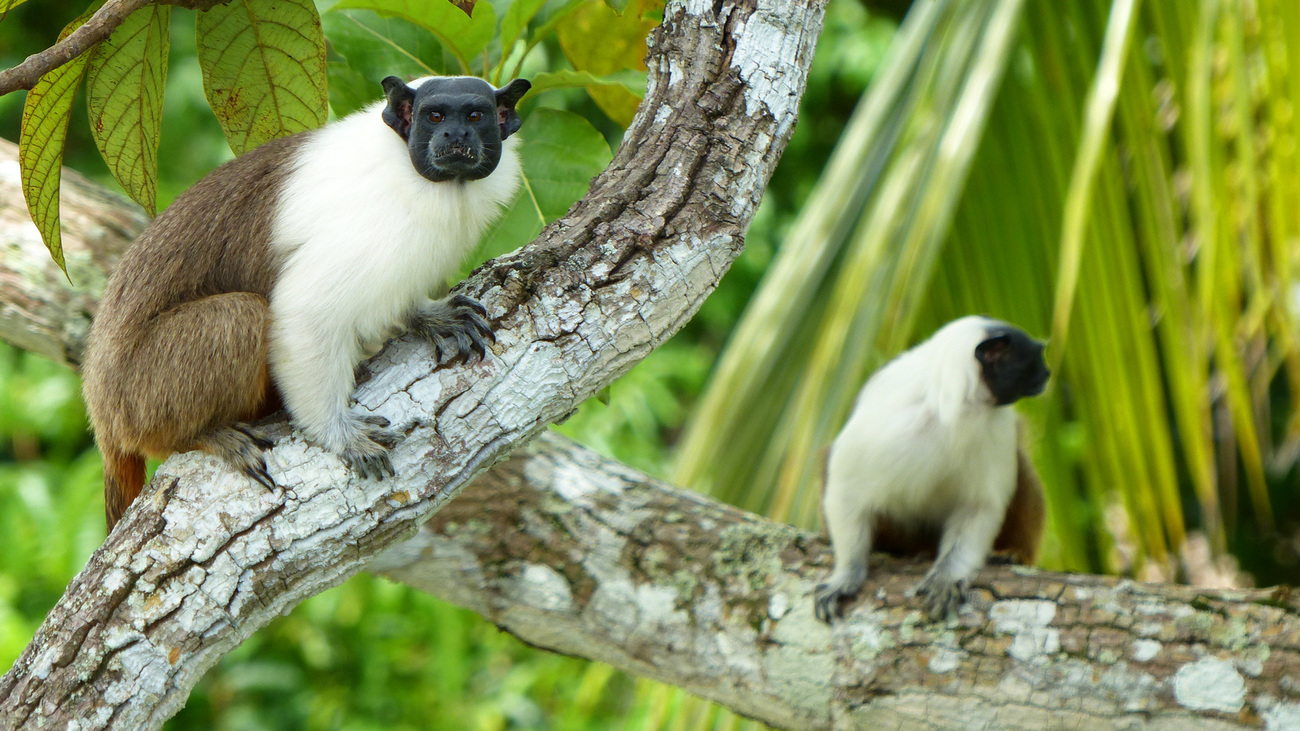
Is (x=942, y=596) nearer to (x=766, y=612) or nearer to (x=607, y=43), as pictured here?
(x=766, y=612)

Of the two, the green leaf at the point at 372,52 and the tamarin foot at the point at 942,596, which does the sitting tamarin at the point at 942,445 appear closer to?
the tamarin foot at the point at 942,596

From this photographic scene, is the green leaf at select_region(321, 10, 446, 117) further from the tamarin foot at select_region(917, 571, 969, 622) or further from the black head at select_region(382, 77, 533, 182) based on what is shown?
the tamarin foot at select_region(917, 571, 969, 622)

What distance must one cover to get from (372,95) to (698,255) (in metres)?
1.01

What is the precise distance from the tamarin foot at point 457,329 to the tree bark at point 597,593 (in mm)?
36

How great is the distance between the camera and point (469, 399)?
1.61 meters

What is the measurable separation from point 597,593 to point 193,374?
3.32 feet

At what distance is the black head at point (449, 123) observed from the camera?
73.4 inches

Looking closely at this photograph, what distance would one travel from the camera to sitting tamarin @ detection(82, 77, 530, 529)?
178 cm

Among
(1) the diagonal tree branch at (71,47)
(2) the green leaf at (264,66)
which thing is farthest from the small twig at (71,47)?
(2) the green leaf at (264,66)

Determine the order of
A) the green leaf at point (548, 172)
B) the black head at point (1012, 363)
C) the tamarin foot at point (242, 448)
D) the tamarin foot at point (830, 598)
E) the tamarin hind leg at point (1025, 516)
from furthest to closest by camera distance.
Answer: the tamarin hind leg at point (1025, 516)
the black head at point (1012, 363)
the tamarin foot at point (830, 598)
the green leaf at point (548, 172)
the tamarin foot at point (242, 448)

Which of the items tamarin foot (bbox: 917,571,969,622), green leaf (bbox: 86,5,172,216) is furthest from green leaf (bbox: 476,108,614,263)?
tamarin foot (bbox: 917,571,969,622)

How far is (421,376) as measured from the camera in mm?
1660

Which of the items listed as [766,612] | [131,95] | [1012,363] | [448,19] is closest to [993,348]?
[1012,363]

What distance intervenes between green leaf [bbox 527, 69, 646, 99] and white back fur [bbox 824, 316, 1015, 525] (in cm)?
109
